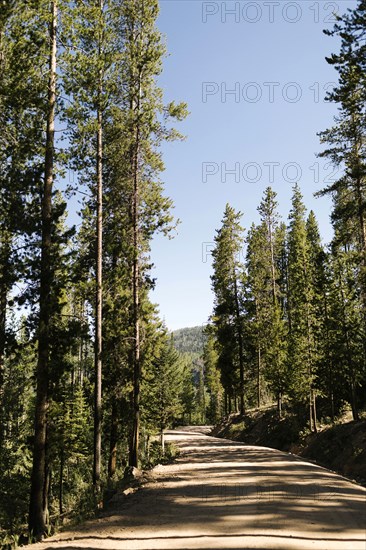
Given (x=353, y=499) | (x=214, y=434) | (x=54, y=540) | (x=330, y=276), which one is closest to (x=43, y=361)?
(x=54, y=540)

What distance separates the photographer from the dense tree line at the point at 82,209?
42.0 ft

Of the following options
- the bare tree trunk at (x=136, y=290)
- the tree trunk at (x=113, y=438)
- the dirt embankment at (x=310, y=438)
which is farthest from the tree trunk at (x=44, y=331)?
the dirt embankment at (x=310, y=438)

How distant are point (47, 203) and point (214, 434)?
36.2m

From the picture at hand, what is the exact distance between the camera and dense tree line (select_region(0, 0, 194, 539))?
12797 mm

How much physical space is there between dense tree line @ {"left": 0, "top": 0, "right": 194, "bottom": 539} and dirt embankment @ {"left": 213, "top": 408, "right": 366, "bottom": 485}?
31.3ft

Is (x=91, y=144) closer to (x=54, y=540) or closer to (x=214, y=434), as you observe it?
(x=54, y=540)

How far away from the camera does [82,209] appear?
1912 centimetres

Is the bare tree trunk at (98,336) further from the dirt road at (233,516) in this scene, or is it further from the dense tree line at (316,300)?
the dense tree line at (316,300)

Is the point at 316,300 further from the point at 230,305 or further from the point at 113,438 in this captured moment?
the point at 113,438

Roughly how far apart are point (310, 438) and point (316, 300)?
10975 mm

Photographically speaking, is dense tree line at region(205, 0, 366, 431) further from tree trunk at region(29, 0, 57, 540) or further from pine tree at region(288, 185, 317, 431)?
tree trunk at region(29, 0, 57, 540)

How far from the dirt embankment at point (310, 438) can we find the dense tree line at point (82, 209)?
9.55m

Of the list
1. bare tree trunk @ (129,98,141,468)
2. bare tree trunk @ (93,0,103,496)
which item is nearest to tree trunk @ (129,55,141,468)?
bare tree trunk @ (129,98,141,468)

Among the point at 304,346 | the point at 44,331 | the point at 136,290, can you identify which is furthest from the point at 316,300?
the point at 44,331
